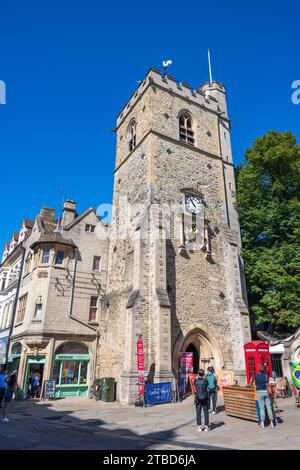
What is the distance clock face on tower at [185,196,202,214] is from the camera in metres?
20.2

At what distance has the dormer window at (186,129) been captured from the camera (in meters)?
23.1

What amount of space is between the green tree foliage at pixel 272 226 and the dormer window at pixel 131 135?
8.25m

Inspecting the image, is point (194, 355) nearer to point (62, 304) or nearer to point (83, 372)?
point (83, 372)

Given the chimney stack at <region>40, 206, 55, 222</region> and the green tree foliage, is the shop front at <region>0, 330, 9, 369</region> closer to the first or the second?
the chimney stack at <region>40, 206, 55, 222</region>

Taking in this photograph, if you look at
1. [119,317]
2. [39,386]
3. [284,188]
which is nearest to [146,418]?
[119,317]

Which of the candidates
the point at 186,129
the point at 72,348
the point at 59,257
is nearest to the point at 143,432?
the point at 72,348

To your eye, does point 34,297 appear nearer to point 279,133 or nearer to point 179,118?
point 179,118

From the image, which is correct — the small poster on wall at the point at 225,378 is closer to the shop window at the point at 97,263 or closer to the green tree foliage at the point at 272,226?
the green tree foliage at the point at 272,226

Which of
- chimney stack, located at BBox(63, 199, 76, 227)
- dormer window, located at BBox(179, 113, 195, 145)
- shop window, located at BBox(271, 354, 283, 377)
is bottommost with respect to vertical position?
shop window, located at BBox(271, 354, 283, 377)

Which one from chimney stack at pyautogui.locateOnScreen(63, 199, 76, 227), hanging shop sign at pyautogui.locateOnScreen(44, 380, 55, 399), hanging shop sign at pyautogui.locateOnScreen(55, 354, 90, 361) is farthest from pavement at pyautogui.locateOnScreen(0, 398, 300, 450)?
chimney stack at pyautogui.locateOnScreen(63, 199, 76, 227)

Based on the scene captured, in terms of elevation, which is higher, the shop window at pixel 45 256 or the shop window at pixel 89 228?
the shop window at pixel 89 228

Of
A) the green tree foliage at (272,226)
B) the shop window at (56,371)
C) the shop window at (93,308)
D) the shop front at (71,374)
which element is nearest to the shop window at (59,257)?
→ the shop window at (93,308)

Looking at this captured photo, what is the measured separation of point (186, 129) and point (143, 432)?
1984 centimetres

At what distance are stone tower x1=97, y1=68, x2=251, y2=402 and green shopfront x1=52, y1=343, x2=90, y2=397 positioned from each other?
1148mm
